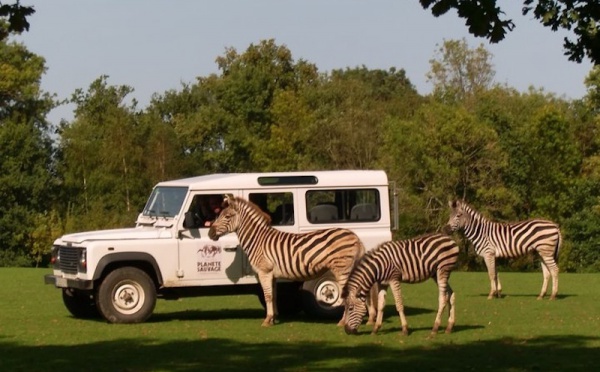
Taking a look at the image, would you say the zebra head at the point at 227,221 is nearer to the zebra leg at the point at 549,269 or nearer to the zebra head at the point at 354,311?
the zebra head at the point at 354,311

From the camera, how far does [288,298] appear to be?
70.1 ft

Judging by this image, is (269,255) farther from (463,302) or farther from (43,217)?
(43,217)

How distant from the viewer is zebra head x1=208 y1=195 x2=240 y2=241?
19.7 m

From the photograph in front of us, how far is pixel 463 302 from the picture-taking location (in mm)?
24297

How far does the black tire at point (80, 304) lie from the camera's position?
21375 millimetres

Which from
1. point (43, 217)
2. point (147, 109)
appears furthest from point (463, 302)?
point (147, 109)

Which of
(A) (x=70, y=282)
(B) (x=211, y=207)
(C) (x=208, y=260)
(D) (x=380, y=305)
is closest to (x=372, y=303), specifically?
(D) (x=380, y=305)

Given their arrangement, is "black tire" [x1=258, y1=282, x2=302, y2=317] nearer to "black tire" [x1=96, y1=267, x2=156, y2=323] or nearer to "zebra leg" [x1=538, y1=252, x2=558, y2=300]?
"black tire" [x1=96, y1=267, x2=156, y2=323]

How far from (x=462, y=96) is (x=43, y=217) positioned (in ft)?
116

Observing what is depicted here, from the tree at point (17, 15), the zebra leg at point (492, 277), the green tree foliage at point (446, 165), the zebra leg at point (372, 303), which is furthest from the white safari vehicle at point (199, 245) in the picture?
the green tree foliage at point (446, 165)

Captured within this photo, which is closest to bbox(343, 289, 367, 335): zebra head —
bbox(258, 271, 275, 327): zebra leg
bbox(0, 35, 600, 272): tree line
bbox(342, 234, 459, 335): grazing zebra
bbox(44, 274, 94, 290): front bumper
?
bbox(342, 234, 459, 335): grazing zebra

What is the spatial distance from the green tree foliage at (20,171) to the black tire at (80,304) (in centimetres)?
4865

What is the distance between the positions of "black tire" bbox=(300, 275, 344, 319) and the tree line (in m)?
40.9

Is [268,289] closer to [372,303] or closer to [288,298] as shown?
[372,303]
